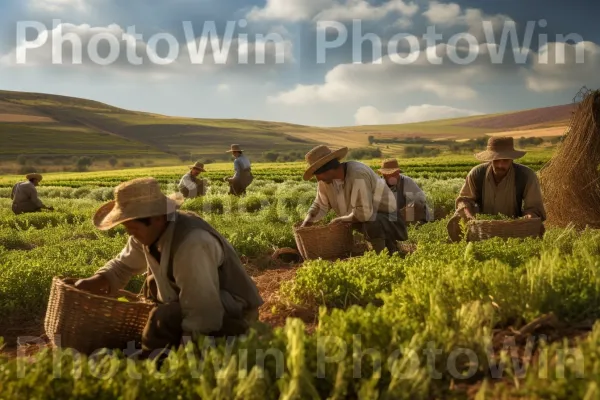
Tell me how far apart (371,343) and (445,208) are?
422 inches

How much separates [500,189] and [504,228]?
2.49 feet

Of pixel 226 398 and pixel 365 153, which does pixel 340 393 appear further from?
pixel 365 153

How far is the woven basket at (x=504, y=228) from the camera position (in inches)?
222

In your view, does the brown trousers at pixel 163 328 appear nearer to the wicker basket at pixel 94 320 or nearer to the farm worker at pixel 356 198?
the wicker basket at pixel 94 320

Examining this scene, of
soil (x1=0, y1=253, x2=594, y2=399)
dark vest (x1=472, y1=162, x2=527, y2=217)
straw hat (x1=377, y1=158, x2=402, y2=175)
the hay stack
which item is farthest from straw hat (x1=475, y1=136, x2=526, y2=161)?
the hay stack

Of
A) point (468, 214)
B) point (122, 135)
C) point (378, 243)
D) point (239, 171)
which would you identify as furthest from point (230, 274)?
point (122, 135)

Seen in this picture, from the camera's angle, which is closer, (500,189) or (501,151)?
(501,151)

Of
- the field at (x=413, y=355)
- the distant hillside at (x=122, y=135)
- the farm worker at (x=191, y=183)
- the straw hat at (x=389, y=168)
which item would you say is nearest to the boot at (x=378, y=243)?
the field at (x=413, y=355)

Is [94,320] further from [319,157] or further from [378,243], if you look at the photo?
[378,243]

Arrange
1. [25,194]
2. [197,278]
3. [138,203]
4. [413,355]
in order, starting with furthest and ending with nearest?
[25,194] < [138,203] < [197,278] < [413,355]

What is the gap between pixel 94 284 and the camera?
3.72 meters

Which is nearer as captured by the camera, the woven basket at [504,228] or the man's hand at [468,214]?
the woven basket at [504,228]

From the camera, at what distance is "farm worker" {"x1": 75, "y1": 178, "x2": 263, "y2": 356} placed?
9.92 ft

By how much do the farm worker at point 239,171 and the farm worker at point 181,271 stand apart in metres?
10.4
